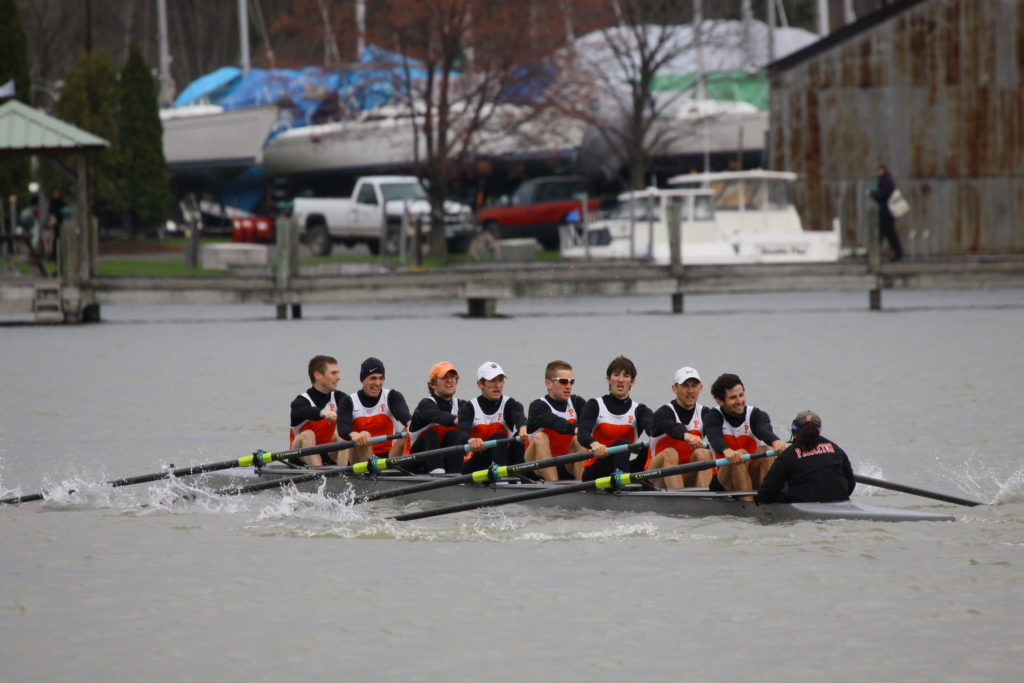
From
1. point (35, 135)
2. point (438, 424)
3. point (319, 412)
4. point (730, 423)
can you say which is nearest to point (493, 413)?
point (438, 424)

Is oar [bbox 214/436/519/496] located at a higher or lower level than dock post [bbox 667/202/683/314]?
lower

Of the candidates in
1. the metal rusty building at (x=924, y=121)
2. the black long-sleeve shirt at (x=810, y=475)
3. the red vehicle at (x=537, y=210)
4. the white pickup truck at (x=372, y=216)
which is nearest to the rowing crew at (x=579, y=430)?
the black long-sleeve shirt at (x=810, y=475)

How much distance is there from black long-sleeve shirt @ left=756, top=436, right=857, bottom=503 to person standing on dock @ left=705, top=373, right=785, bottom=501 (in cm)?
34

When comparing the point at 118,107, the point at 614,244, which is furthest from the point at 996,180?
the point at 118,107

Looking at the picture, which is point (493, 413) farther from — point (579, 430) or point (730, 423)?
point (730, 423)

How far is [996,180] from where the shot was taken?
3656 centimetres

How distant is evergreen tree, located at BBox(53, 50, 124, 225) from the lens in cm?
4541

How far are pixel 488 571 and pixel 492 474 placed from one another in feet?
5.50

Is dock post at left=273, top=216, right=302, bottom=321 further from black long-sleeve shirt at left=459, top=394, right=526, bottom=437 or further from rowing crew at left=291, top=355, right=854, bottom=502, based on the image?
black long-sleeve shirt at left=459, top=394, right=526, bottom=437

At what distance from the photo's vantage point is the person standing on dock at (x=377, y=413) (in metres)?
12.6

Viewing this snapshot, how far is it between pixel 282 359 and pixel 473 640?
14622 mm

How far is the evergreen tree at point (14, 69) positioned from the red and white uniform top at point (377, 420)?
94.9 feet

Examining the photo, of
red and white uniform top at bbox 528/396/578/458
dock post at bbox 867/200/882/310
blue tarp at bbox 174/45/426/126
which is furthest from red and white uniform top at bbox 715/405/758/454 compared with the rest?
blue tarp at bbox 174/45/426/126

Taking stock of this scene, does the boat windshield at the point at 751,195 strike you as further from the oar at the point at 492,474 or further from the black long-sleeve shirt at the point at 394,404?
the oar at the point at 492,474
